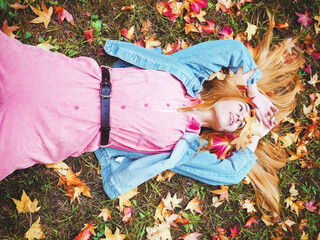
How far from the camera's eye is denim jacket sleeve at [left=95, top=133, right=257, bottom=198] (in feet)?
7.18

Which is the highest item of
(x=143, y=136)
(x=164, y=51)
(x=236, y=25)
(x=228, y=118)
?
(x=236, y=25)

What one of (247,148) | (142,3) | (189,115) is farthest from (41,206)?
(142,3)

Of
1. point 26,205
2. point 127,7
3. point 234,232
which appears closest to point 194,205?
point 234,232

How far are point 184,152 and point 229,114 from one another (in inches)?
20.9

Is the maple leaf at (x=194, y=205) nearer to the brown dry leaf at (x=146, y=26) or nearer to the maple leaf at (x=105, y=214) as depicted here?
the maple leaf at (x=105, y=214)

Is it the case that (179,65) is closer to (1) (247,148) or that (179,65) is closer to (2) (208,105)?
(2) (208,105)

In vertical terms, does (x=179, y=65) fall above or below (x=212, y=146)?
above

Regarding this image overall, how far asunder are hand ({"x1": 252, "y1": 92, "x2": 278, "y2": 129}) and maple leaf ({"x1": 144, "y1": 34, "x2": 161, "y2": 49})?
1144mm

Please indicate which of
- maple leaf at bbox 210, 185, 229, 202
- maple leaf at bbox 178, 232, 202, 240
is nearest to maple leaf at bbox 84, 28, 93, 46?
maple leaf at bbox 210, 185, 229, 202

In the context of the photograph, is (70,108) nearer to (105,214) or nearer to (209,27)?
(105,214)

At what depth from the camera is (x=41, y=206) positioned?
90.3 inches

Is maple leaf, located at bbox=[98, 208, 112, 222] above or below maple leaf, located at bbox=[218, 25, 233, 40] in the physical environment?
below

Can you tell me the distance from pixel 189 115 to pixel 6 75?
4.82ft

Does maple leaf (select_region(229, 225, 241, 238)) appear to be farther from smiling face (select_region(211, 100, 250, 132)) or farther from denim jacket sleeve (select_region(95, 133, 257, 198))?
smiling face (select_region(211, 100, 250, 132))
